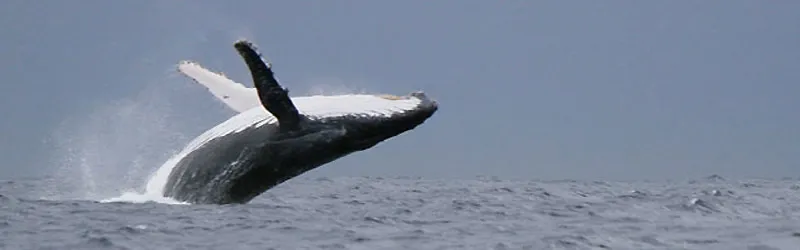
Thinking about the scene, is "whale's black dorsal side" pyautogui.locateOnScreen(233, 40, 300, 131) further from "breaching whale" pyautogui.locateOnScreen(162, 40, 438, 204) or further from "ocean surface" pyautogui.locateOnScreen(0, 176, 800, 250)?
"ocean surface" pyautogui.locateOnScreen(0, 176, 800, 250)

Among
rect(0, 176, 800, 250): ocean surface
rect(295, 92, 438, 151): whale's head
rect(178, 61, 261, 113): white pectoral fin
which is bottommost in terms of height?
rect(0, 176, 800, 250): ocean surface

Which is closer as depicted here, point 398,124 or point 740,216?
point 398,124

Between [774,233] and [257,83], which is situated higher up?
[257,83]

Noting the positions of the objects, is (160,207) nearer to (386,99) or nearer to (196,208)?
(196,208)

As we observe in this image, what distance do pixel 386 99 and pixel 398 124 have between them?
1.30ft

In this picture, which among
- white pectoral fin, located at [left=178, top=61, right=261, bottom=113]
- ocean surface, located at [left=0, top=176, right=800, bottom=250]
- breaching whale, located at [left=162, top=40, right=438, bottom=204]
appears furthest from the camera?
white pectoral fin, located at [left=178, top=61, right=261, bottom=113]

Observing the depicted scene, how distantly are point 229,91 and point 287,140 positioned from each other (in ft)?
4.54

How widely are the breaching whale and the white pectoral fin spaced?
1.47 ft

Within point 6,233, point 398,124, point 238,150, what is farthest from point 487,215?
point 6,233

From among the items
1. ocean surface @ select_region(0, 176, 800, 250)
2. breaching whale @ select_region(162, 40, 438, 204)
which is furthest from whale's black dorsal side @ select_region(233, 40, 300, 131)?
ocean surface @ select_region(0, 176, 800, 250)

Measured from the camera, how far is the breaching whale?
45.4ft

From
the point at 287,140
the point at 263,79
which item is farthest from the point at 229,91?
the point at 263,79

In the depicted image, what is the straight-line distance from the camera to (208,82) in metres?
15.0

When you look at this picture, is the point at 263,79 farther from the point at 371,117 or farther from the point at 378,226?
the point at 378,226
